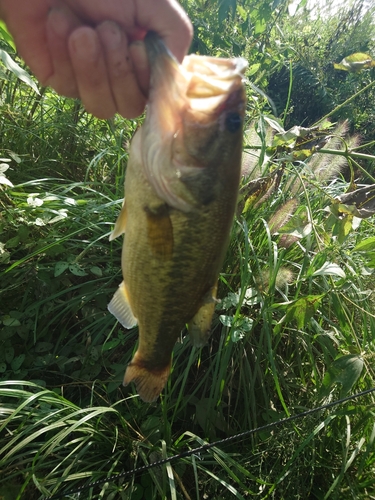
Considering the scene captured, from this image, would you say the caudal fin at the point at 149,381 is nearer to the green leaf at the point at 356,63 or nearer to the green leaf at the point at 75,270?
the green leaf at the point at 75,270

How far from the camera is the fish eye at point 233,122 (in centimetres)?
107

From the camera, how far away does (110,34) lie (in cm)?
119

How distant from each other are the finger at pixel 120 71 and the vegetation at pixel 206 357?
0.95 m

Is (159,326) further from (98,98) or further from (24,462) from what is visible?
(24,462)

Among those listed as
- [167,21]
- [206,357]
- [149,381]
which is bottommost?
[206,357]

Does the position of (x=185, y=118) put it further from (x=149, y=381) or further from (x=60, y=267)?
(x=60, y=267)

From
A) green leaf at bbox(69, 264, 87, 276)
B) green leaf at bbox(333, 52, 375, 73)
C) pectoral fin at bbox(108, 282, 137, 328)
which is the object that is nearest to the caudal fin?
pectoral fin at bbox(108, 282, 137, 328)

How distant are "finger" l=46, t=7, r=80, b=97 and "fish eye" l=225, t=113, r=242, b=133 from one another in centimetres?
64

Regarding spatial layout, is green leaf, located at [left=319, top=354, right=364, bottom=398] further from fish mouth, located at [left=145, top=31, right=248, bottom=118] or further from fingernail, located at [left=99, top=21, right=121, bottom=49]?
fingernail, located at [left=99, top=21, right=121, bottom=49]

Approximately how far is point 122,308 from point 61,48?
96 centimetres

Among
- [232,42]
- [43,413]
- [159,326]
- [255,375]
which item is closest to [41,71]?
[159,326]

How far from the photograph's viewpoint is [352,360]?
1.75m

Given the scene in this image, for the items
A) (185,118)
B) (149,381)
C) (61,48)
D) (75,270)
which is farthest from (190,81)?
(75,270)

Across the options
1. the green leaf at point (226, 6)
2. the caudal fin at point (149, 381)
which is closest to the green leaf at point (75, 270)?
the caudal fin at point (149, 381)
